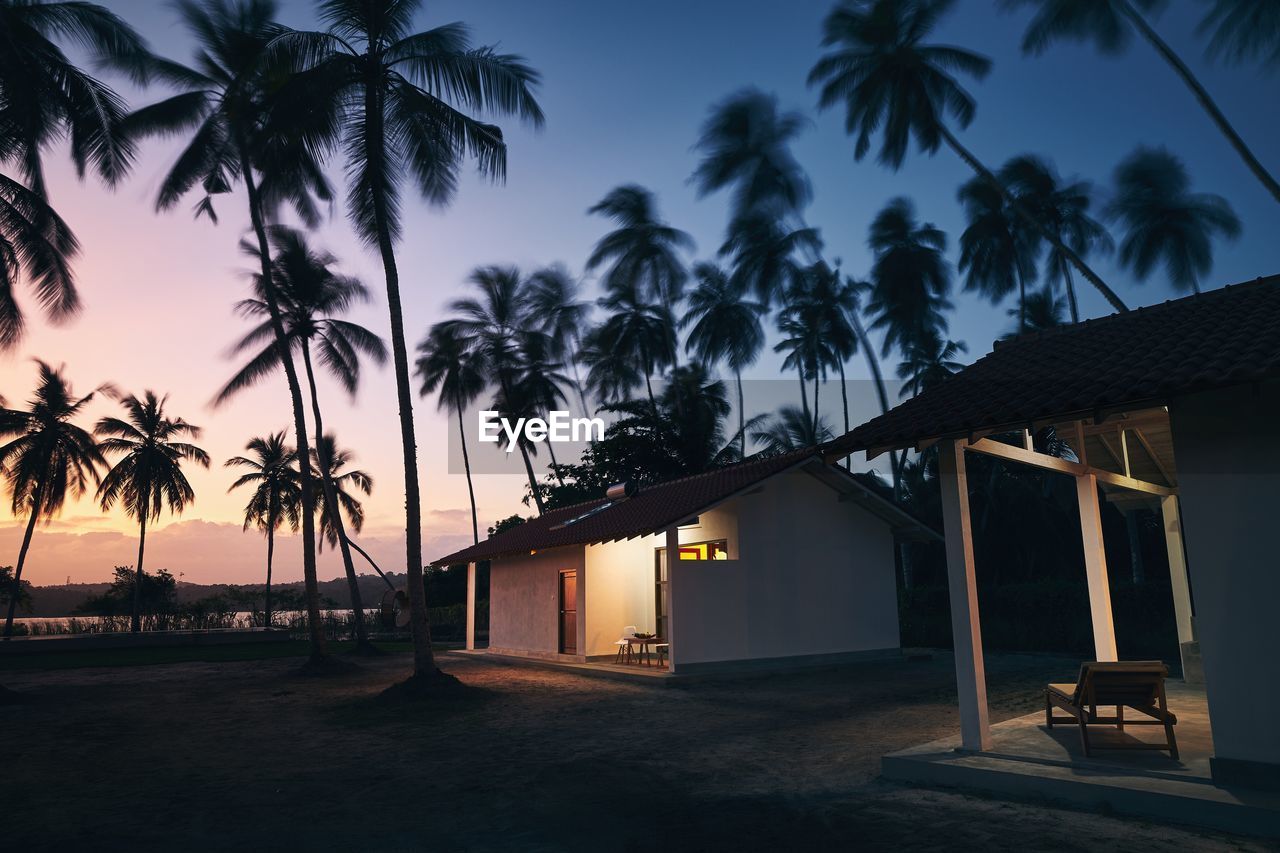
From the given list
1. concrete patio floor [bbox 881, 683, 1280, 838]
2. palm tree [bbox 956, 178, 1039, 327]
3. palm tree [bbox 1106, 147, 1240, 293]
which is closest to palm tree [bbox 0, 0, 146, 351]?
concrete patio floor [bbox 881, 683, 1280, 838]

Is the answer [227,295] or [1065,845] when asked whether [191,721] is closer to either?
[1065,845]

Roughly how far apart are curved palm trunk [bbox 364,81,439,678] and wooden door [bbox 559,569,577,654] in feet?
18.1

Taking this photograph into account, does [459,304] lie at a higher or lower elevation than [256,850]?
higher

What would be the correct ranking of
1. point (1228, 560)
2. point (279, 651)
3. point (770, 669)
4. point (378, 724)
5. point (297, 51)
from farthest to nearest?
point (279, 651) → point (770, 669) → point (297, 51) → point (378, 724) → point (1228, 560)

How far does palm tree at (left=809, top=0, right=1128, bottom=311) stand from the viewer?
80.2ft

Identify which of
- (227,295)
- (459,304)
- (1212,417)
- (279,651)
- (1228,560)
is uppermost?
(459,304)

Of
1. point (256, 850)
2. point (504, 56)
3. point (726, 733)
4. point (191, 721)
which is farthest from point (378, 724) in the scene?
point (504, 56)

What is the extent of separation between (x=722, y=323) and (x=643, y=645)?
70.8 ft

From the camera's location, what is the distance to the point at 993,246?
31031mm

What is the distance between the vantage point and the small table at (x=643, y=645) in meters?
17.0

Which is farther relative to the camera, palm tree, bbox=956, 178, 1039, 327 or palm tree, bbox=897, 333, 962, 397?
palm tree, bbox=897, 333, 962, 397

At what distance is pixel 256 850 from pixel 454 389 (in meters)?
31.9

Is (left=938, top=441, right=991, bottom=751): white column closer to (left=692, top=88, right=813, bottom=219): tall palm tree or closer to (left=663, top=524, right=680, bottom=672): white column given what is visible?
(left=663, top=524, right=680, bottom=672): white column

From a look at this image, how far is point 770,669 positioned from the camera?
52.2 feet
